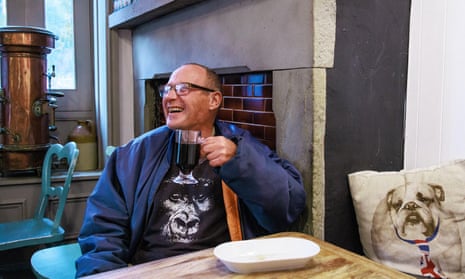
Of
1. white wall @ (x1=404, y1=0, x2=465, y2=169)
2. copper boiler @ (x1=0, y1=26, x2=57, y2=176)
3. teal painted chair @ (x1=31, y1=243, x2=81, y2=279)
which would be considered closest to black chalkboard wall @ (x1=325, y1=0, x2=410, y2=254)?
white wall @ (x1=404, y1=0, x2=465, y2=169)

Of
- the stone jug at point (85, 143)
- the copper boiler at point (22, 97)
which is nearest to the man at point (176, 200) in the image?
the copper boiler at point (22, 97)

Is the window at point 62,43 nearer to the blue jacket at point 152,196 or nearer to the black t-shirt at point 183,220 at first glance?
the blue jacket at point 152,196

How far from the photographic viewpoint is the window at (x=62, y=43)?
3.38m

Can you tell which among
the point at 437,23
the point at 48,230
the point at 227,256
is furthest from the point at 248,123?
the point at 48,230

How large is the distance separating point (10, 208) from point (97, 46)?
125cm

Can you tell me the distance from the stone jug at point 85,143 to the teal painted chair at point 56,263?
1.15 meters

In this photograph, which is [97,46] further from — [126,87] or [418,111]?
[418,111]

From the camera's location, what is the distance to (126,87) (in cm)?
329

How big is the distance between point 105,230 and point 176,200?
27 centimetres

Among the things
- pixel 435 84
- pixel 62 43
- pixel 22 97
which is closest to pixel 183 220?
pixel 435 84

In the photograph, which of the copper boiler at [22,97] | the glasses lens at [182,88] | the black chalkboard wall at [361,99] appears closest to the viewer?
the black chalkboard wall at [361,99]

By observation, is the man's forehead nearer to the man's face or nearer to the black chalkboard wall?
the man's face

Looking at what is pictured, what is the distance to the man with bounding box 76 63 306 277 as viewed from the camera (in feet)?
5.22

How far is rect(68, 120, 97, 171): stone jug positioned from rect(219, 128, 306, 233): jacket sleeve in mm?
2027
